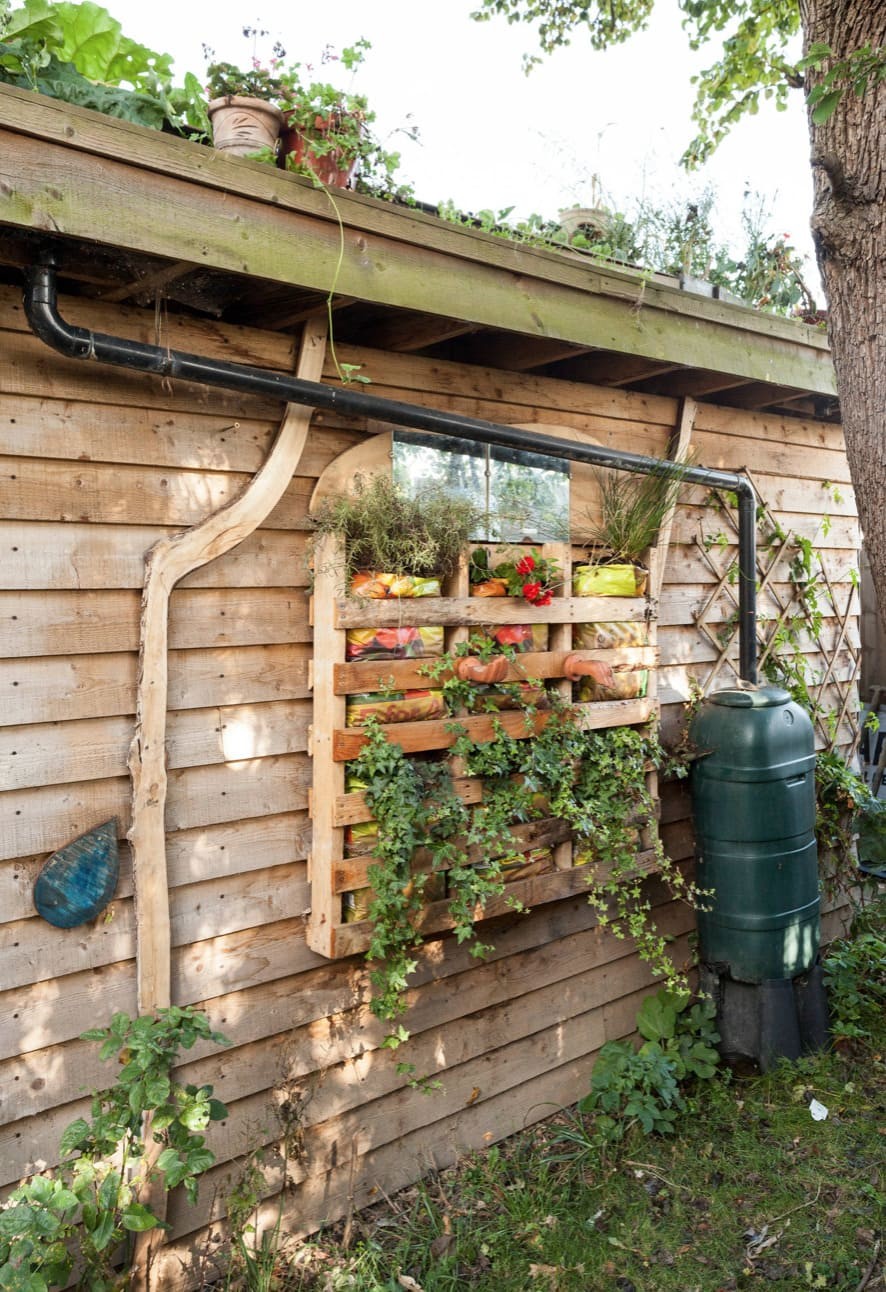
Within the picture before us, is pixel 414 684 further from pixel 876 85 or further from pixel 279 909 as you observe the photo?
pixel 876 85

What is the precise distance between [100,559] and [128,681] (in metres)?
0.33

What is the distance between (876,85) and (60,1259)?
3517mm

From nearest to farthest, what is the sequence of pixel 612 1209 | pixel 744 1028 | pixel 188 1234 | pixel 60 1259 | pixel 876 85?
pixel 60 1259, pixel 876 85, pixel 188 1234, pixel 612 1209, pixel 744 1028

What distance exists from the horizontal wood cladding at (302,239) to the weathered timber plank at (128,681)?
102cm

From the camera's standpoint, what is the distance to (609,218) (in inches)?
145

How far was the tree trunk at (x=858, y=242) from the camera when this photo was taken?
90.0 inches

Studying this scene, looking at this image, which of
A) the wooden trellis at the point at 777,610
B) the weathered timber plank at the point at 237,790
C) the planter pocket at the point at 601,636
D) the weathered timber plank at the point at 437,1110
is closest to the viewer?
the weathered timber plank at the point at 237,790

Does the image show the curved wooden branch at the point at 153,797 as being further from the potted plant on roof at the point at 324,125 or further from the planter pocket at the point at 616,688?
the planter pocket at the point at 616,688

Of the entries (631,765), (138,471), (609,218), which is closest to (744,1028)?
(631,765)

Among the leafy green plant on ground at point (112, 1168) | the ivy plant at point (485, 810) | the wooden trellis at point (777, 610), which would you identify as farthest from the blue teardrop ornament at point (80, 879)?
the wooden trellis at point (777, 610)

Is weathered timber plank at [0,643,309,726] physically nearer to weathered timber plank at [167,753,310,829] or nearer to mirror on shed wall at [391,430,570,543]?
weathered timber plank at [167,753,310,829]

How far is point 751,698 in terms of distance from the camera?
11.9 feet

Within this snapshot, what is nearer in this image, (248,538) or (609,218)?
(248,538)

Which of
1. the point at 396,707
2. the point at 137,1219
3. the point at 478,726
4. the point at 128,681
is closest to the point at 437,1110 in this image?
the point at 137,1219
